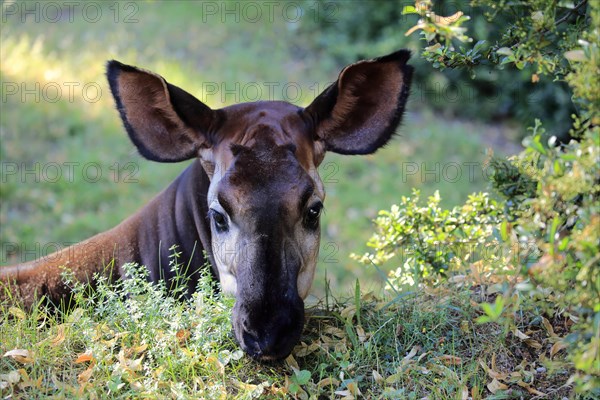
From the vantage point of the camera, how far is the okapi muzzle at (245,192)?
11.8ft

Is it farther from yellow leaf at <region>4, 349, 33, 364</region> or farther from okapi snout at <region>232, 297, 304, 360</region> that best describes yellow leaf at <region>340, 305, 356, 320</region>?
yellow leaf at <region>4, 349, 33, 364</region>

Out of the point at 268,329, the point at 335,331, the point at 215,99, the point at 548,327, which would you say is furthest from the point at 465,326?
the point at 215,99

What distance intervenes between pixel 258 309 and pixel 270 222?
1.39 feet

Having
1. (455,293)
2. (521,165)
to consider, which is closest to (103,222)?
(455,293)

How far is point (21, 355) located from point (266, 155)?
4.66 ft

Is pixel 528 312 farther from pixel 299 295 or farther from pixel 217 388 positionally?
pixel 217 388

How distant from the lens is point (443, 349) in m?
3.83

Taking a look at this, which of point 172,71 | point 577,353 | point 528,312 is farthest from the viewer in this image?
point 172,71

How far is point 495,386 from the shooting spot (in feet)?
11.7

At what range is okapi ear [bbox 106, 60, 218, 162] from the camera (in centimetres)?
421

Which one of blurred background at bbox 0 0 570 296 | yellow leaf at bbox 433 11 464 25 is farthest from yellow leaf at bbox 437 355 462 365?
blurred background at bbox 0 0 570 296

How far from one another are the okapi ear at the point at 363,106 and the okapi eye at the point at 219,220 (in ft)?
2.42

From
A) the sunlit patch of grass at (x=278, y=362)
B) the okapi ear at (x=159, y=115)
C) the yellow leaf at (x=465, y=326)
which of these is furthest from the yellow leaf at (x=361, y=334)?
the okapi ear at (x=159, y=115)

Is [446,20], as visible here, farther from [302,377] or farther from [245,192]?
[302,377]
